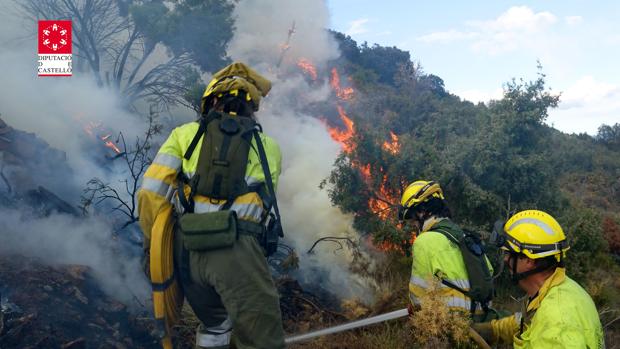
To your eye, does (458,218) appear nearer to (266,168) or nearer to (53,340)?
(266,168)

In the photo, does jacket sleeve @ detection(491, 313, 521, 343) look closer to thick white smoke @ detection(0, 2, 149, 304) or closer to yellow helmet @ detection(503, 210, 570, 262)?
A: yellow helmet @ detection(503, 210, 570, 262)

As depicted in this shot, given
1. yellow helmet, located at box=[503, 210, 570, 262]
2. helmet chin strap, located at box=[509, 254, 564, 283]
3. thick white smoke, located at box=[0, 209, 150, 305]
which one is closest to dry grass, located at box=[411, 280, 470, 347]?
helmet chin strap, located at box=[509, 254, 564, 283]

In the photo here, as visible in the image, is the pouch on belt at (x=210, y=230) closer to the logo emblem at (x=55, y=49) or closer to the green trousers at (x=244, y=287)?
the green trousers at (x=244, y=287)

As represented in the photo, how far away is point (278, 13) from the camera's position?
84.8 feet

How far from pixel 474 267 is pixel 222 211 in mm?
2081

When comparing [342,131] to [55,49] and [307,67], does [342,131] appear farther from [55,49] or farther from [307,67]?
[55,49]

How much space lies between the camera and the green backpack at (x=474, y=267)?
3602 mm

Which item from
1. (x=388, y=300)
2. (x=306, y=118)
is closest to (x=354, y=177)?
(x=388, y=300)

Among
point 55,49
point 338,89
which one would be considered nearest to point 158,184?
point 55,49

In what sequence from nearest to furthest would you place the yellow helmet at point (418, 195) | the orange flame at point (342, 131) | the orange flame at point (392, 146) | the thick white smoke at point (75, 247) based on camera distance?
the yellow helmet at point (418, 195) < the thick white smoke at point (75, 247) < the orange flame at point (392, 146) < the orange flame at point (342, 131)

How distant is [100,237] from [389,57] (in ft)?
89.1

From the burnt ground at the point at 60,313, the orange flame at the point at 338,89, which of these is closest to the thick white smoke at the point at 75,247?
the burnt ground at the point at 60,313

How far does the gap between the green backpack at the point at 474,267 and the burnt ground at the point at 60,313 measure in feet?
10.6

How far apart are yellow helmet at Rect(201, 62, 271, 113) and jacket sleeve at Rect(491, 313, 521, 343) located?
2435mm
